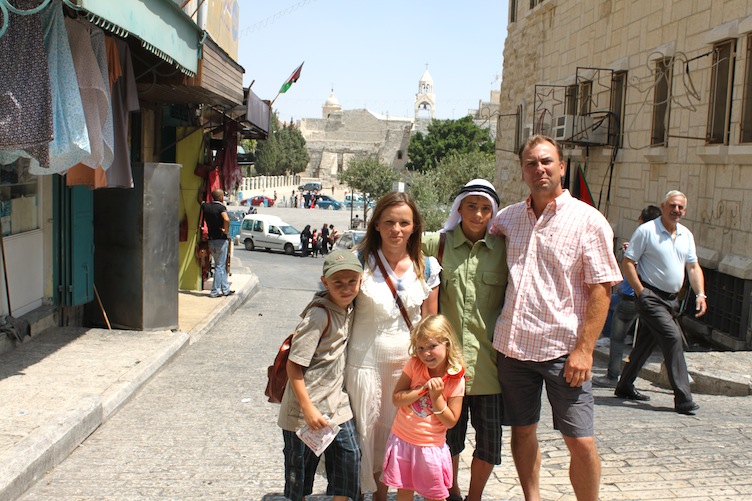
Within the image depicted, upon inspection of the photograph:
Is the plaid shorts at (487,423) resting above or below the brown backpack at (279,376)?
below

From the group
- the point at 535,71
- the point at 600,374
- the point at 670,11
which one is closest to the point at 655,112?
the point at 670,11

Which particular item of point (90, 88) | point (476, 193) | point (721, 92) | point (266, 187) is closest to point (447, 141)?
point (266, 187)

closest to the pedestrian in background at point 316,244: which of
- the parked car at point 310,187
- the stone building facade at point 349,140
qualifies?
the parked car at point 310,187

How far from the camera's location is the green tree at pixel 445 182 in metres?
40.1

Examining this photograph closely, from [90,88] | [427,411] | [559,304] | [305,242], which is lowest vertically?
[305,242]

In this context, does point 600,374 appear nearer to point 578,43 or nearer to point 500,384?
point 500,384

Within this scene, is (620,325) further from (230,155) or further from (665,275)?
(230,155)

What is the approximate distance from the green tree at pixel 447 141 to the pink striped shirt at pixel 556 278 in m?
67.3

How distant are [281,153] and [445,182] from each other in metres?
40.9

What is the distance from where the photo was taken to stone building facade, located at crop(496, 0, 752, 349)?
867 cm

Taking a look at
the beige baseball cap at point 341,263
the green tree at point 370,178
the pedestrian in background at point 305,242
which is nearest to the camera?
the beige baseball cap at point 341,263

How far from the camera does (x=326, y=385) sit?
3404 millimetres

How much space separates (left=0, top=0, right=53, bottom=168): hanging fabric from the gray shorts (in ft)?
10.0

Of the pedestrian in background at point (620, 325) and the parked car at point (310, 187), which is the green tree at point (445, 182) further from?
the pedestrian in background at point (620, 325)
